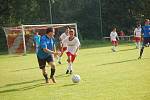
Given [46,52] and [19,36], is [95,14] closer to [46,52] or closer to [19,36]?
[19,36]

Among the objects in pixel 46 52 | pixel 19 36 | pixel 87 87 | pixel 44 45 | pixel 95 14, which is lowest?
pixel 87 87

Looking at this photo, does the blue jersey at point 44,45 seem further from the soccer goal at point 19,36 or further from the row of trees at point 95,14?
the row of trees at point 95,14

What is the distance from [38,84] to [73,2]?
47.8 meters

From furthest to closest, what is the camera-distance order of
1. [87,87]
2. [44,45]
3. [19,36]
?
[19,36]
[44,45]
[87,87]

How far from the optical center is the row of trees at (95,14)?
54.4 metres

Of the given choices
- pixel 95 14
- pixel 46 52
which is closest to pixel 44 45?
pixel 46 52

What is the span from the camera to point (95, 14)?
56.4m

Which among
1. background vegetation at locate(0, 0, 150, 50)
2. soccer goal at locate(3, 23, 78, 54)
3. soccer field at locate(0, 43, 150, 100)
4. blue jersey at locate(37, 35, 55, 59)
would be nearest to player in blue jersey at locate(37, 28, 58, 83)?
blue jersey at locate(37, 35, 55, 59)

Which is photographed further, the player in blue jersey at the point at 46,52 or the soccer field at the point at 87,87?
the player in blue jersey at the point at 46,52

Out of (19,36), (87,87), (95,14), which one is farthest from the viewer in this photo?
(95,14)

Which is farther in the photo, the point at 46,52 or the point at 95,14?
the point at 95,14

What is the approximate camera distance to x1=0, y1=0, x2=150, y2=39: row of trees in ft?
178

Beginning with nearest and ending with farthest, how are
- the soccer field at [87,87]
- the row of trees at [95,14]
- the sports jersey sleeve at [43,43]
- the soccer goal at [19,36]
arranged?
the soccer field at [87,87] < the sports jersey sleeve at [43,43] < the soccer goal at [19,36] < the row of trees at [95,14]

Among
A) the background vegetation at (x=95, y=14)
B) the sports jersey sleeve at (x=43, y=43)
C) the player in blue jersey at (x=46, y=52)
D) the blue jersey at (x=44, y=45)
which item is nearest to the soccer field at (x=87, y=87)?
the player in blue jersey at (x=46, y=52)
